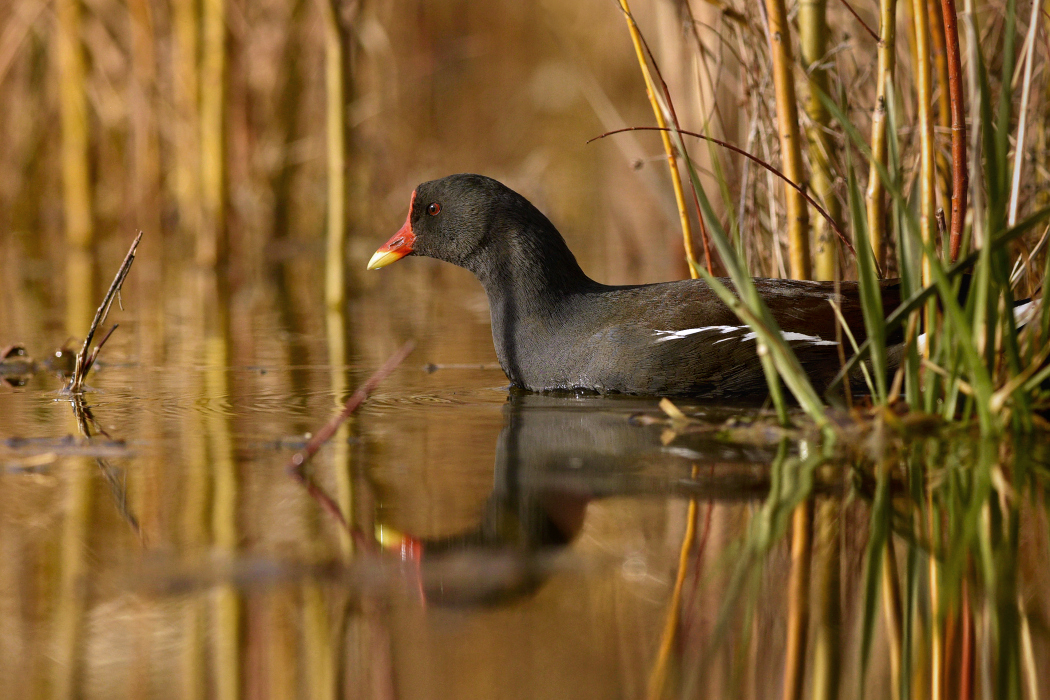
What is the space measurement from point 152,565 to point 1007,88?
1759 mm

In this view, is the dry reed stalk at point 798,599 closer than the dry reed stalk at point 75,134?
Yes

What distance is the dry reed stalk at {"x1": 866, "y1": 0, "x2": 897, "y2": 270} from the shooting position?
10.1ft

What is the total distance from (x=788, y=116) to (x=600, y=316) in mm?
758

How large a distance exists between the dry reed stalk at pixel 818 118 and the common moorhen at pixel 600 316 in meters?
0.41

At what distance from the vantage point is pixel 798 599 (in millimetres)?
1795

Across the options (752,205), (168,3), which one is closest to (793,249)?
(752,205)

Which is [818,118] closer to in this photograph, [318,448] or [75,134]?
[318,448]

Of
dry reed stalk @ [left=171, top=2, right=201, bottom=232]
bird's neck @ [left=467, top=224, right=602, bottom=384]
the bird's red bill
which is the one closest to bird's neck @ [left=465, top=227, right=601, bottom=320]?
bird's neck @ [left=467, top=224, right=602, bottom=384]

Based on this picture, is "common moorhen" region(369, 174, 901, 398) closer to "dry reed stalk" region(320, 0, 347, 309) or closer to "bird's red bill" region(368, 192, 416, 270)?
"bird's red bill" region(368, 192, 416, 270)

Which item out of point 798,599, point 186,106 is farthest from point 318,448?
point 186,106

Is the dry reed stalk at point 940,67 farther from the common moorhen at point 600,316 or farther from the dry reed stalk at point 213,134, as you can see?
the dry reed stalk at point 213,134

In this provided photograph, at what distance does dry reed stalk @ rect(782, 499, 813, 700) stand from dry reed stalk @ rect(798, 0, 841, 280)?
1.86 meters

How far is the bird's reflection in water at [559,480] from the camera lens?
6.40 feet

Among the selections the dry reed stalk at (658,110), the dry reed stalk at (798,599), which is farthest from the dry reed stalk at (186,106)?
the dry reed stalk at (798,599)
